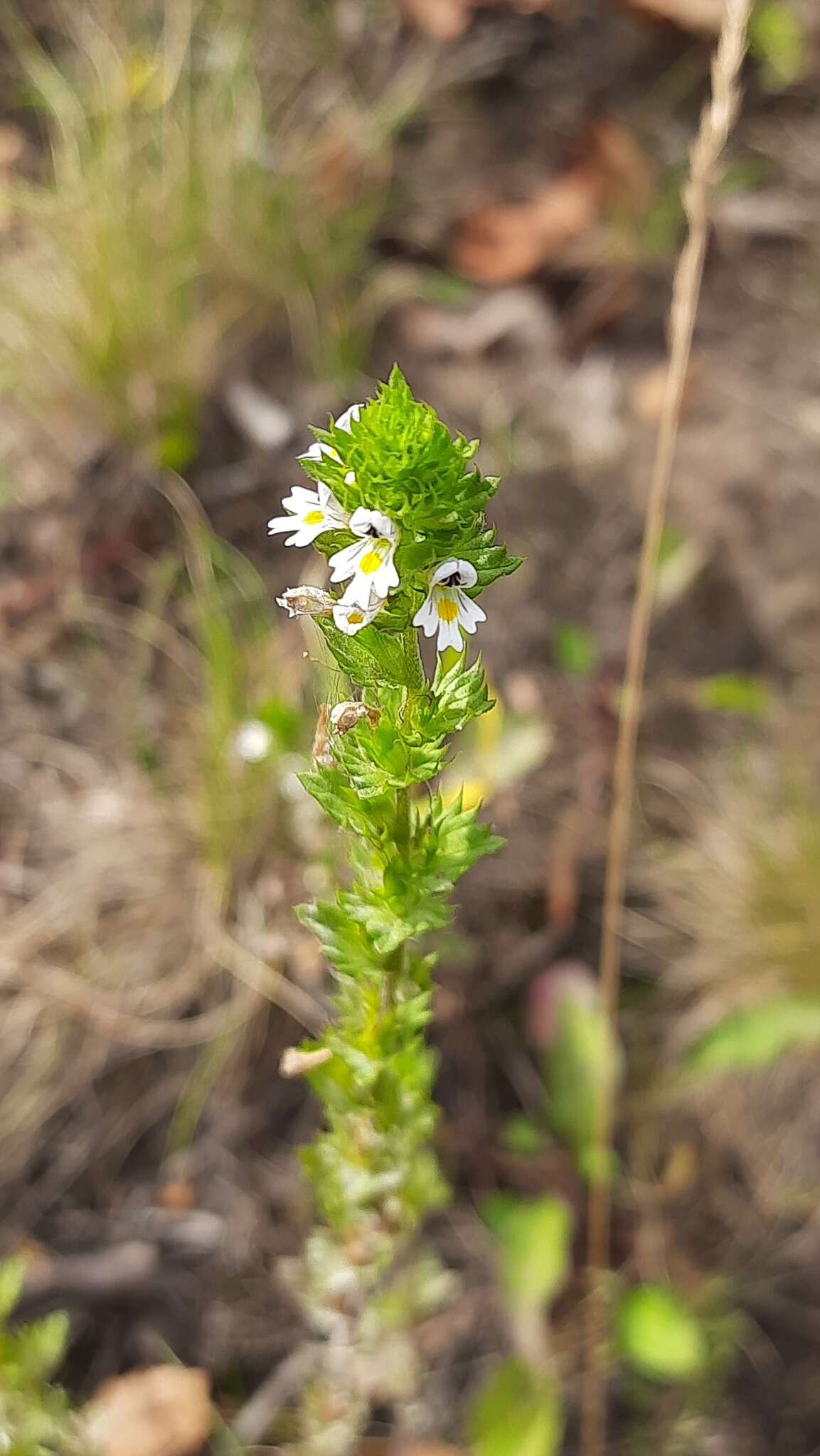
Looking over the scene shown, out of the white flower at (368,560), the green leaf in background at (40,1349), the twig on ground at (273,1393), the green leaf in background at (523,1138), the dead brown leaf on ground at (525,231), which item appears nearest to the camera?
the white flower at (368,560)

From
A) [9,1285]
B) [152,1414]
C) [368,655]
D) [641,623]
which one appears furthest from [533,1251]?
[368,655]

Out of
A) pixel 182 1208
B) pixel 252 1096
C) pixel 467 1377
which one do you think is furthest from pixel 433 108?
pixel 467 1377

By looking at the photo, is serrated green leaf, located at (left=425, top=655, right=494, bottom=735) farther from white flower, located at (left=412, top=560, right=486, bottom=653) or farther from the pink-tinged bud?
the pink-tinged bud

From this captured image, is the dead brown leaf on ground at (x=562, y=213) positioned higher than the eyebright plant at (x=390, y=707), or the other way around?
the dead brown leaf on ground at (x=562, y=213)

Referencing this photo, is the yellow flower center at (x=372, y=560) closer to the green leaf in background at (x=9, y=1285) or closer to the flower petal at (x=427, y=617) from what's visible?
the flower petal at (x=427, y=617)

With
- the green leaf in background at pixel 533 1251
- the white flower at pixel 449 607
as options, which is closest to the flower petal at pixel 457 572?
the white flower at pixel 449 607

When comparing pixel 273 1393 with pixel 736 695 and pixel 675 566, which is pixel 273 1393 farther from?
pixel 675 566
